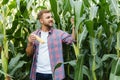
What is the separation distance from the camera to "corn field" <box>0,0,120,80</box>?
2539mm

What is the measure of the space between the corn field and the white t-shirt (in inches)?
7.3

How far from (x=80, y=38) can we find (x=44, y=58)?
488 millimetres

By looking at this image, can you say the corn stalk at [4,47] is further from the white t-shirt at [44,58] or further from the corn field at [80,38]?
the white t-shirt at [44,58]

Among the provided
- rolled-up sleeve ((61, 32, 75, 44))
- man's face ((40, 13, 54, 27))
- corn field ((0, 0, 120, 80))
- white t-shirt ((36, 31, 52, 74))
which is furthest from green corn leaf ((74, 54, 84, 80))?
man's face ((40, 13, 54, 27))

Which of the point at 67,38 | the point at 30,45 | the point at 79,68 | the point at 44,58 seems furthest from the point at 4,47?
the point at 79,68

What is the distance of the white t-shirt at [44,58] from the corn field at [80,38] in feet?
0.61

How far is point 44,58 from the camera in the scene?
9.43ft

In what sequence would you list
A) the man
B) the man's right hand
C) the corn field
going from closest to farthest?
the corn field
the man's right hand
the man

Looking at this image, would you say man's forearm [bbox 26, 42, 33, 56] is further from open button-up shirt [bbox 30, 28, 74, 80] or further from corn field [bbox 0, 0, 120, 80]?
open button-up shirt [bbox 30, 28, 74, 80]

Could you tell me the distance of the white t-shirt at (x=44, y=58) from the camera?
287cm

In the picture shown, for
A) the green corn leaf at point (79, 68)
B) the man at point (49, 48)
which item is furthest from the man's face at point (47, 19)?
the green corn leaf at point (79, 68)

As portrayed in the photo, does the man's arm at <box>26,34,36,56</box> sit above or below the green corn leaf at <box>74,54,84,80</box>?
above

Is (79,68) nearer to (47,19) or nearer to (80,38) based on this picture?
(80,38)

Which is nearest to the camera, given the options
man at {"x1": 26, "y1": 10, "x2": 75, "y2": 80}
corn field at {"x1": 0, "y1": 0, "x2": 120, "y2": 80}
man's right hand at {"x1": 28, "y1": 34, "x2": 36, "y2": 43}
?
corn field at {"x1": 0, "y1": 0, "x2": 120, "y2": 80}
